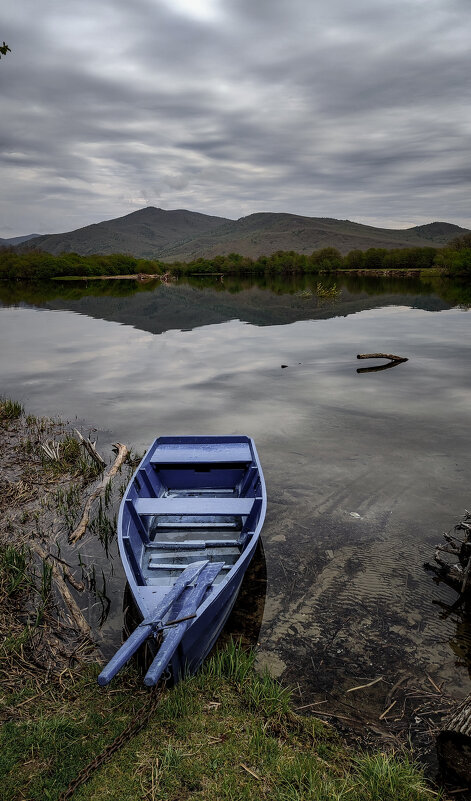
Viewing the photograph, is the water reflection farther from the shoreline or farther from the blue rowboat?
the shoreline

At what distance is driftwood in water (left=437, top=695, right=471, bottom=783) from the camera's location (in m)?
5.18

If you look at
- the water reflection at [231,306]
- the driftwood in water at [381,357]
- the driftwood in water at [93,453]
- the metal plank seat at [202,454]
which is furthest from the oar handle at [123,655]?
the water reflection at [231,306]

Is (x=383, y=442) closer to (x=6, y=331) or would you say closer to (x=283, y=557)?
(x=283, y=557)

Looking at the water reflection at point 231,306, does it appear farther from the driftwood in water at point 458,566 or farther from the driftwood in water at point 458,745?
the driftwood in water at point 458,745

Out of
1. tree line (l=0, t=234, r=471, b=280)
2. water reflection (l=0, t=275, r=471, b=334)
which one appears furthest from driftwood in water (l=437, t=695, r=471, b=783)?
tree line (l=0, t=234, r=471, b=280)

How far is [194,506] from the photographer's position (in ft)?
29.8

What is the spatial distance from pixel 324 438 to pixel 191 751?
11590mm

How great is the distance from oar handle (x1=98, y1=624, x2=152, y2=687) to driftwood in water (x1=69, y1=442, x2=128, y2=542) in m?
4.82

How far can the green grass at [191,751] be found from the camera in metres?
4.64

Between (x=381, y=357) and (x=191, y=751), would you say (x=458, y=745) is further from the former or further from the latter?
(x=381, y=357)

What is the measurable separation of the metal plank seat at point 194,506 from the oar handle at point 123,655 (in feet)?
11.0

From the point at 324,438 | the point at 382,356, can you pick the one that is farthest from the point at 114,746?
the point at 382,356

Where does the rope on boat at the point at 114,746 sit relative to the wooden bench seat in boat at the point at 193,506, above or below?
below

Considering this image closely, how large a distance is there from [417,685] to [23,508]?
28.6 feet
